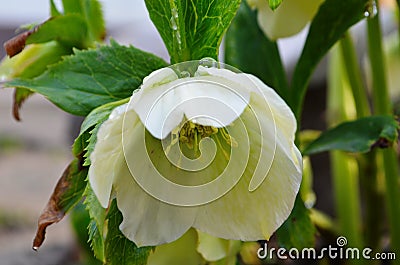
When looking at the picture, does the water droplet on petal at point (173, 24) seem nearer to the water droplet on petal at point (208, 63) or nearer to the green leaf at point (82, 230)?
the water droplet on petal at point (208, 63)

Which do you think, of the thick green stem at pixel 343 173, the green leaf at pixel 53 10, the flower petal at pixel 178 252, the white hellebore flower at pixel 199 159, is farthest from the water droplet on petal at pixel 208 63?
the thick green stem at pixel 343 173

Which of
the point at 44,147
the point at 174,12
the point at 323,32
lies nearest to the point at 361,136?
the point at 323,32

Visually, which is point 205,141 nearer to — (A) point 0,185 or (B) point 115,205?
(B) point 115,205

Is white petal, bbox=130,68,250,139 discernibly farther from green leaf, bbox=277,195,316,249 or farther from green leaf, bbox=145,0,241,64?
green leaf, bbox=277,195,316,249

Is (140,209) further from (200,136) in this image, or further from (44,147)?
(44,147)

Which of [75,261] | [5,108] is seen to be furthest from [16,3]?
[75,261]

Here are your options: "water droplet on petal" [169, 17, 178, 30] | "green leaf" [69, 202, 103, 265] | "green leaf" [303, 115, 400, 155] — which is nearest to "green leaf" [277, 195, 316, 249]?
"green leaf" [303, 115, 400, 155]
